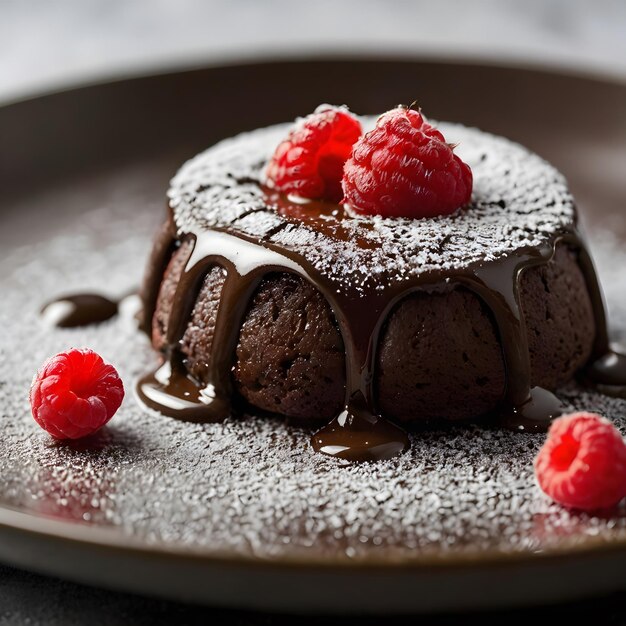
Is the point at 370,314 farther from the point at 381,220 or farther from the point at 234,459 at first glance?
the point at 234,459

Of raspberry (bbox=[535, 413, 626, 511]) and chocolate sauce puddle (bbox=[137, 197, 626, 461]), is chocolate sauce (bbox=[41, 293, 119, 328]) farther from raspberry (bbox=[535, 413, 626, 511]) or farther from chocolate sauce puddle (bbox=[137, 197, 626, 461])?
raspberry (bbox=[535, 413, 626, 511])

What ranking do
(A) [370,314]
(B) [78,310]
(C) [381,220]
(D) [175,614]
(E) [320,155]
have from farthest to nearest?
1. (B) [78,310]
2. (E) [320,155]
3. (C) [381,220]
4. (A) [370,314]
5. (D) [175,614]

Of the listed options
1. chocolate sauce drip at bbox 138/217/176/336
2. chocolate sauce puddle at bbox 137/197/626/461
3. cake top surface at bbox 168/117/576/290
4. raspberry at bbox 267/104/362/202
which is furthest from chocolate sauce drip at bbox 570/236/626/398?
chocolate sauce drip at bbox 138/217/176/336

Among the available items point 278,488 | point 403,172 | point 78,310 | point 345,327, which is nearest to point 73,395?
point 278,488

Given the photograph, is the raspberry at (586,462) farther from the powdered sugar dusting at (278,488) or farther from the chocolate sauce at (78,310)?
the chocolate sauce at (78,310)

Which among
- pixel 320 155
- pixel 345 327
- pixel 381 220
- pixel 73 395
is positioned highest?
pixel 320 155
